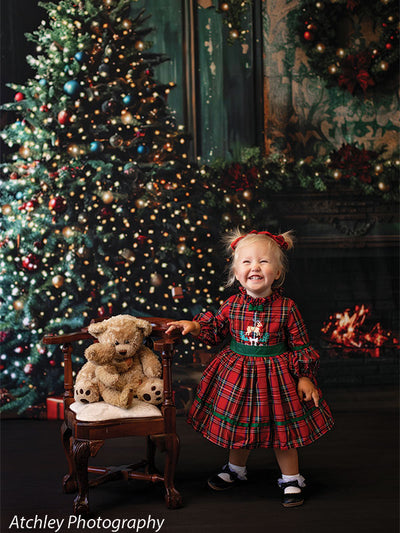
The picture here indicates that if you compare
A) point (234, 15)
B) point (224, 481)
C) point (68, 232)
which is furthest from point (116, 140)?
point (224, 481)

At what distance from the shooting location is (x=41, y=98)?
4215 mm

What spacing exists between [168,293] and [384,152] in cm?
202

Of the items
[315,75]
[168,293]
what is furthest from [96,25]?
[168,293]

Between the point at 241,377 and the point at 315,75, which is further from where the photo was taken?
the point at 315,75

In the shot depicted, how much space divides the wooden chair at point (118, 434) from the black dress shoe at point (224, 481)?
0.83ft

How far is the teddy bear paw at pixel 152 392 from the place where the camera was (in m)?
2.66

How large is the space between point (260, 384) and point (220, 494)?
1.94 feet

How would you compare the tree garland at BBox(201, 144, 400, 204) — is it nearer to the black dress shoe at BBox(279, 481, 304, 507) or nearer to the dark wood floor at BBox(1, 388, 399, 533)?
the dark wood floor at BBox(1, 388, 399, 533)

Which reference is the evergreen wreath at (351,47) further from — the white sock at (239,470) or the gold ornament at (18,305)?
the white sock at (239,470)

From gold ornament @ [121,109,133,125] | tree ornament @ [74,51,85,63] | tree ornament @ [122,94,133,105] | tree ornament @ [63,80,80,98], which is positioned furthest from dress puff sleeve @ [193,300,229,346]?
tree ornament @ [74,51,85,63]

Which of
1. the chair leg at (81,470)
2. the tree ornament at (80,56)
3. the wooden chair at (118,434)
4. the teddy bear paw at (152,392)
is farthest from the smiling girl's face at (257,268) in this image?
the tree ornament at (80,56)

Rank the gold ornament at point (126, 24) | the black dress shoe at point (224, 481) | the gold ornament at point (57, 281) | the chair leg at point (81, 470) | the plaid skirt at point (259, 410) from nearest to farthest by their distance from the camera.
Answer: the chair leg at point (81, 470) < the plaid skirt at point (259, 410) < the black dress shoe at point (224, 481) < the gold ornament at point (57, 281) < the gold ornament at point (126, 24)

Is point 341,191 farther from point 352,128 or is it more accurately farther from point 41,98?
point 41,98

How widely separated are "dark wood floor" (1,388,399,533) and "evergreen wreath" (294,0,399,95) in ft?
8.58
